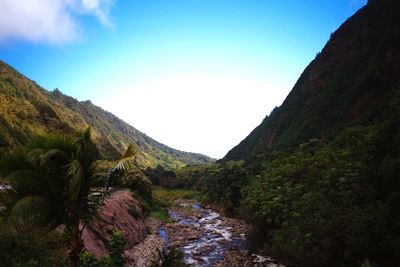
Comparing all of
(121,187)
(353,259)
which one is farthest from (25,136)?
(353,259)

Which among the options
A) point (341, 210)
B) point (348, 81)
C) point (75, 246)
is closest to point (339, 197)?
point (341, 210)

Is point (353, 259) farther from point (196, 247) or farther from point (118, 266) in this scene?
point (196, 247)

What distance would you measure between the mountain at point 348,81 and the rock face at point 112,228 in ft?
108

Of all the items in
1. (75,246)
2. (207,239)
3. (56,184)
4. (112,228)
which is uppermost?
(56,184)

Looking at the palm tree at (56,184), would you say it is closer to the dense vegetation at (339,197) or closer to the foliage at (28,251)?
the foliage at (28,251)

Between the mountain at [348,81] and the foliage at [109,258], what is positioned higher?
the mountain at [348,81]

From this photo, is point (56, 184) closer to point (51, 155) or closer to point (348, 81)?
point (51, 155)

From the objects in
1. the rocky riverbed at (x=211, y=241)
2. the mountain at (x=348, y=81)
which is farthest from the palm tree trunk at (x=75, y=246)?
the mountain at (x=348, y=81)

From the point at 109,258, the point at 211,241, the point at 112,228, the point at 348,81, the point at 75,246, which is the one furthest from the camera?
the point at 348,81

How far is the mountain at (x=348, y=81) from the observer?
60781 millimetres

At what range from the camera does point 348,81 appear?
3113 inches

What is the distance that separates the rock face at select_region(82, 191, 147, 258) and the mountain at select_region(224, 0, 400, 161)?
33.0m

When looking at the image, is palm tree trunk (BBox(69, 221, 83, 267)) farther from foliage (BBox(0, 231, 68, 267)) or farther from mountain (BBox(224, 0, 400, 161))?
mountain (BBox(224, 0, 400, 161))

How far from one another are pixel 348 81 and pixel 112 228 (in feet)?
243
